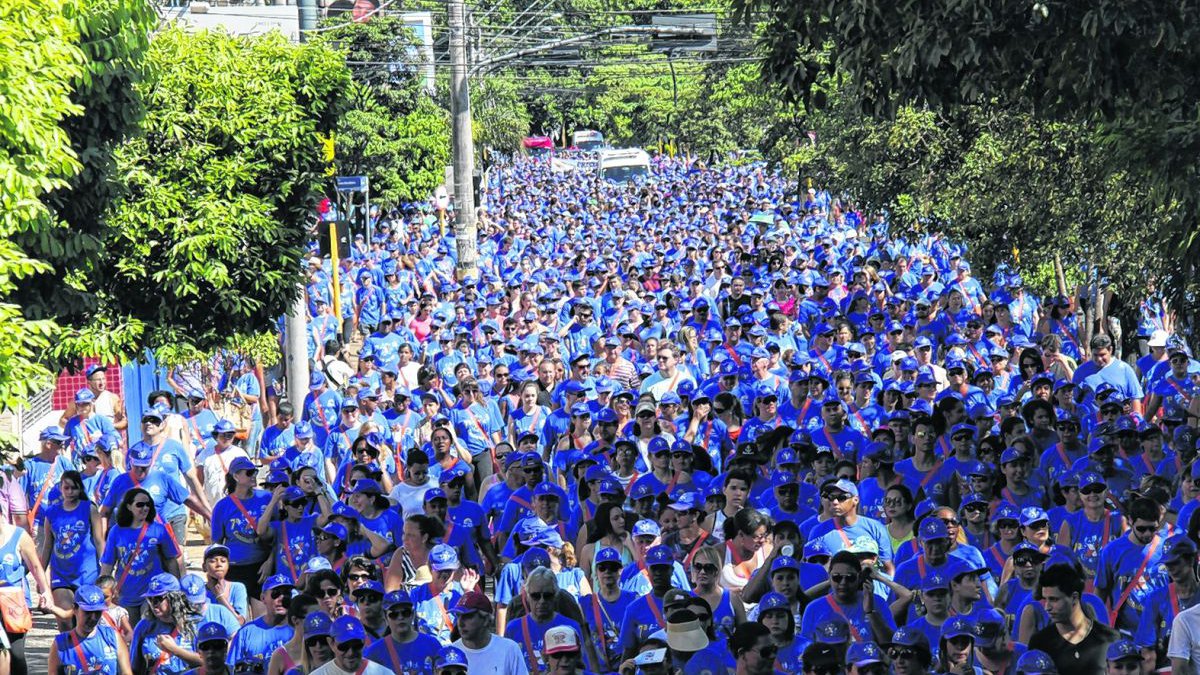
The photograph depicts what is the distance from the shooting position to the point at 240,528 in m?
13.4

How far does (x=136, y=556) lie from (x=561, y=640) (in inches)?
158

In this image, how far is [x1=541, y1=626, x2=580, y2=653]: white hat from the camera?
31.7 ft

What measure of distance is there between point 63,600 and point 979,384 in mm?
8002

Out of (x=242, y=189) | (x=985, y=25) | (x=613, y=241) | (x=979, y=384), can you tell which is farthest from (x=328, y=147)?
(x=613, y=241)

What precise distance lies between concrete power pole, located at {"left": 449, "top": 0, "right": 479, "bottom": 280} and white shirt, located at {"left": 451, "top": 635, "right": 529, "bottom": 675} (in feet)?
80.7

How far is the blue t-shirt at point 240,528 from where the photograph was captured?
43.7 feet

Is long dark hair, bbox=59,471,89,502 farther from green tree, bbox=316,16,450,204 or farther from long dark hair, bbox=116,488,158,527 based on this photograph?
green tree, bbox=316,16,450,204

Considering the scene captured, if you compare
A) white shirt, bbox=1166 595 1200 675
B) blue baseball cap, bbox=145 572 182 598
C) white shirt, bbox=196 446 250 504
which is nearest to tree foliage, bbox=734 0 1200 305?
white shirt, bbox=1166 595 1200 675

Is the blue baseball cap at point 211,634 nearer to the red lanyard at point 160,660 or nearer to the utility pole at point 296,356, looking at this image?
the red lanyard at point 160,660

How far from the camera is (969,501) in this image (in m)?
12.0

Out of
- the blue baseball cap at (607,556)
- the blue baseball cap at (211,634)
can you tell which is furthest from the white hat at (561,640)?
the blue baseball cap at (211,634)

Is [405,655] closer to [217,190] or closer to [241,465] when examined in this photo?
[241,465]

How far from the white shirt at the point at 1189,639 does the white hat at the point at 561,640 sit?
2.85m

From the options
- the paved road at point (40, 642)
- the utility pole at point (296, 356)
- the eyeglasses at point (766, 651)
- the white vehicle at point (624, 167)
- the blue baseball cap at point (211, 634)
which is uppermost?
the eyeglasses at point (766, 651)
